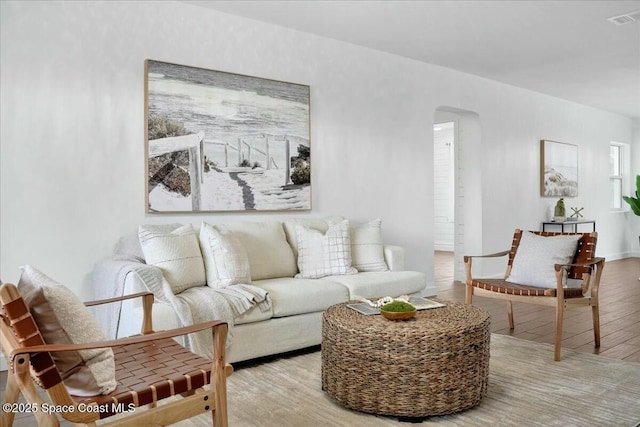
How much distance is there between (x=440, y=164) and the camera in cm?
1071

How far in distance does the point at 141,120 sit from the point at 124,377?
7.69 feet

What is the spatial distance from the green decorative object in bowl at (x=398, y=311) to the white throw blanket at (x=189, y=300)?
91 centimetres

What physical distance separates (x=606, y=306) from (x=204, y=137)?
4132 millimetres

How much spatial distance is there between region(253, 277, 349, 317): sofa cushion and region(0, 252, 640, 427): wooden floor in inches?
53.7

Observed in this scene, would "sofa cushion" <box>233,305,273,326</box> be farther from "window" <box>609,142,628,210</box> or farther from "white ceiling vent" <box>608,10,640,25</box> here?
"window" <box>609,142,628,210</box>

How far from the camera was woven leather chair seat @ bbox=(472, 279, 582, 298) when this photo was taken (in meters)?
3.39

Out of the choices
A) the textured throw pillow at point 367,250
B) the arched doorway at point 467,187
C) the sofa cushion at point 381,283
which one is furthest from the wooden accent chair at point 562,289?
the arched doorway at point 467,187

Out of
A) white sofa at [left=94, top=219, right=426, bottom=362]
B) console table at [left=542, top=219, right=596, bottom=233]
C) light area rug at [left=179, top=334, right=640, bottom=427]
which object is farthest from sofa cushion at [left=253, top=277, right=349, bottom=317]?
console table at [left=542, top=219, right=596, bottom=233]

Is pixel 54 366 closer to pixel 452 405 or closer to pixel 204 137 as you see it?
pixel 452 405

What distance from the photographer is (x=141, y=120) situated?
371 cm

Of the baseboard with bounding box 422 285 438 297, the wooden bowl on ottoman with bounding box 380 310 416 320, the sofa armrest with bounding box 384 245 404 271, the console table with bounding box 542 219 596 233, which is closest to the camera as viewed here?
the wooden bowl on ottoman with bounding box 380 310 416 320

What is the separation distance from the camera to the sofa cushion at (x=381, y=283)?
12.3 feet

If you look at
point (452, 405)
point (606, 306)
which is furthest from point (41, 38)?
point (606, 306)

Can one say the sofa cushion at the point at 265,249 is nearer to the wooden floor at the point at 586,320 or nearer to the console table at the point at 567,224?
the wooden floor at the point at 586,320
